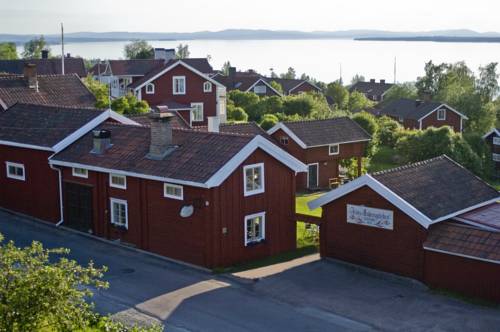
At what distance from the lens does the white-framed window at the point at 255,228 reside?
85.8 ft

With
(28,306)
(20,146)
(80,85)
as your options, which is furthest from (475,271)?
(80,85)

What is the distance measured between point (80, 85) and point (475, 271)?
29349 millimetres

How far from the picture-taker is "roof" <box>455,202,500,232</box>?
77.6ft

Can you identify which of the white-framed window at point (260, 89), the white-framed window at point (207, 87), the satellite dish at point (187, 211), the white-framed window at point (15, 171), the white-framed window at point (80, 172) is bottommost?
the satellite dish at point (187, 211)

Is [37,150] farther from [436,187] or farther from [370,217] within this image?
[436,187]

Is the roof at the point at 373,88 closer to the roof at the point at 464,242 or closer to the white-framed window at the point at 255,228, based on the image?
the white-framed window at the point at 255,228

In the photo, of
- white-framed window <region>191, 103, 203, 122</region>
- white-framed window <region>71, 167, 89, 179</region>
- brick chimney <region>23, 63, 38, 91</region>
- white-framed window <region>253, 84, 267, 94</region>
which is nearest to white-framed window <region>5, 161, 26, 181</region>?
white-framed window <region>71, 167, 89, 179</region>

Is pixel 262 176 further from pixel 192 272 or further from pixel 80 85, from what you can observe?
pixel 80 85

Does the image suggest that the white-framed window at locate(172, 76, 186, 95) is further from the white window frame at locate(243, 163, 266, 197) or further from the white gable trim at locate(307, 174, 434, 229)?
the white gable trim at locate(307, 174, 434, 229)

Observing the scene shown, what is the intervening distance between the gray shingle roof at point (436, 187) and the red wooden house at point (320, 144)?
17.1 meters

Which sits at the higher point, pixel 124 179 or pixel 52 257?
pixel 124 179

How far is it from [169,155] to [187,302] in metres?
6.65

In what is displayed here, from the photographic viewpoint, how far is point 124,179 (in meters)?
27.4

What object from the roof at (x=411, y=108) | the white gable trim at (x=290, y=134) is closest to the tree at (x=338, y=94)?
the roof at (x=411, y=108)
